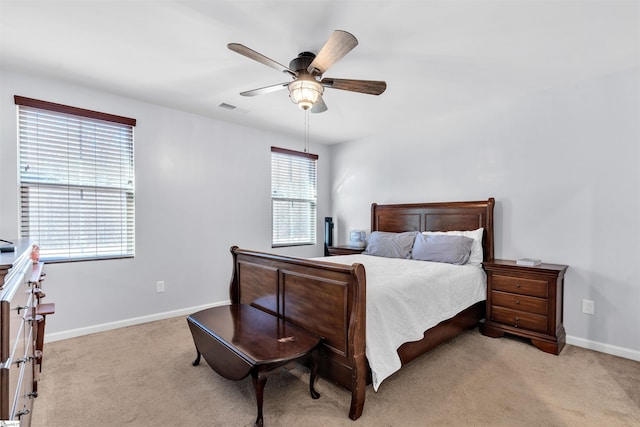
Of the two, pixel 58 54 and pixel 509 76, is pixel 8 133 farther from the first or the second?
pixel 509 76

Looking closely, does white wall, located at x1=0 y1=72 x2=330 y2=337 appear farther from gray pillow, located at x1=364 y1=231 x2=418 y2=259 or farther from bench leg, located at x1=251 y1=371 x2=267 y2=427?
bench leg, located at x1=251 y1=371 x2=267 y2=427

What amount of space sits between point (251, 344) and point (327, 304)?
550 millimetres

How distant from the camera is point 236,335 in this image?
2018mm

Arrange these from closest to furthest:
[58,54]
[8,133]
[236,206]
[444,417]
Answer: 1. [444,417]
2. [58,54]
3. [8,133]
4. [236,206]

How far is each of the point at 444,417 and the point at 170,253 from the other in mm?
3269

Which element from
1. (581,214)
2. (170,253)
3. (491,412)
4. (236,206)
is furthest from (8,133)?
(581,214)

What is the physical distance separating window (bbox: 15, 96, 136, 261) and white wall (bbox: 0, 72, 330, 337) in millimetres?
92

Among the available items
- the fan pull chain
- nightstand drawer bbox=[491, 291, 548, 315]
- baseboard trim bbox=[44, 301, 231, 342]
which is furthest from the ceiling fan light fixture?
baseboard trim bbox=[44, 301, 231, 342]

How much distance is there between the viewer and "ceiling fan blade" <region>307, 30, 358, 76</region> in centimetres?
170

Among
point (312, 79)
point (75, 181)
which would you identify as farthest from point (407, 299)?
point (75, 181)

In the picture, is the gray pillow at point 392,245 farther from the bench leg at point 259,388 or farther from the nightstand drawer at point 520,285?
the bench leg at point 259,388

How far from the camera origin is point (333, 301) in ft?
6.64

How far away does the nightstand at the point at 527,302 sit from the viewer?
108 inches

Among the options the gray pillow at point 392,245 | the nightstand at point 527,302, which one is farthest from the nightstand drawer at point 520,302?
the gray pillow at point 392,245
